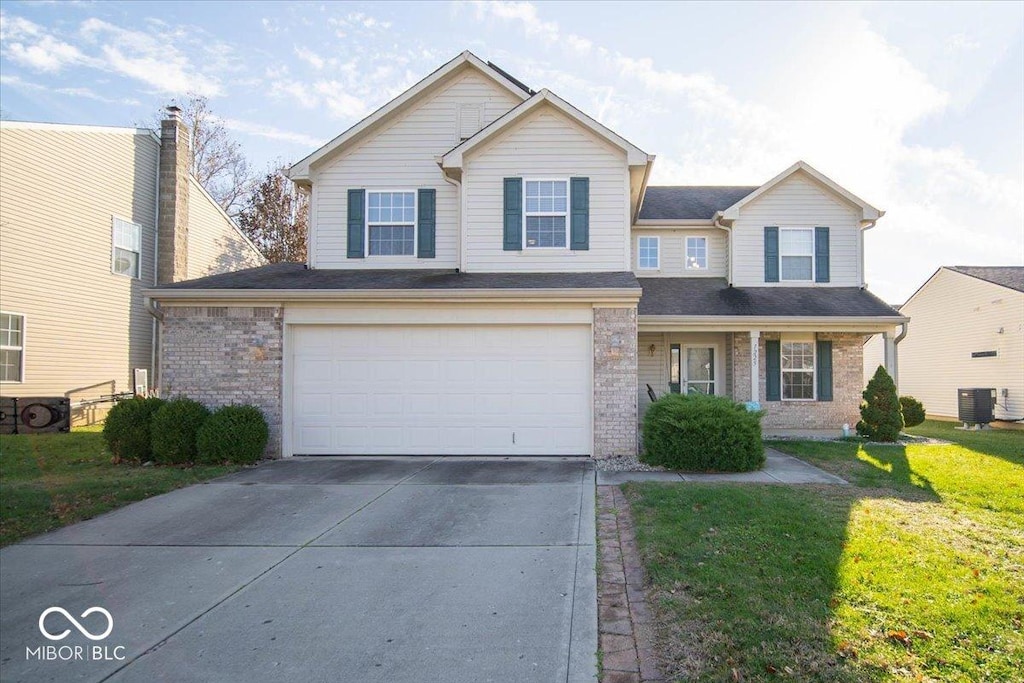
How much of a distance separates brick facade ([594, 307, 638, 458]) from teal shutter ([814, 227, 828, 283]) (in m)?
7.56

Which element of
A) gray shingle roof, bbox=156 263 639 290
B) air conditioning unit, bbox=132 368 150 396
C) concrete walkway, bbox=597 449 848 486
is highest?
gray shingle roof, bbox=156 263 639 290

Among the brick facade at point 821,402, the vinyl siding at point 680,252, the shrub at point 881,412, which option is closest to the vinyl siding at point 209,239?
the vinyl siding at point 680,252

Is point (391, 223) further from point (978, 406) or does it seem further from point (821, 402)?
point (978, 406)

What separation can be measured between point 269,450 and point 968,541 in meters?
9.78

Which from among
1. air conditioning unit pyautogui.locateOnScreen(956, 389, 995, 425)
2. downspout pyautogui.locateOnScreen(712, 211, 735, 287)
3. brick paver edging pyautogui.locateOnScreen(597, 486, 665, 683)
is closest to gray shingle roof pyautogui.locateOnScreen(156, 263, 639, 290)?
brick paver edging pyautogui.locateOnScreen(597, 486, 665, 683)

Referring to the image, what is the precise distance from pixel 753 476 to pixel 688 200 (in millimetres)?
10644

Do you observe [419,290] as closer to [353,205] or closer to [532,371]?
[532,371]

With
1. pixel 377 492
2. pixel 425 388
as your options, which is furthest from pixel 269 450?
pixel 377 492

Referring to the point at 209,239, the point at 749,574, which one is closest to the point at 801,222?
the point at 749,574

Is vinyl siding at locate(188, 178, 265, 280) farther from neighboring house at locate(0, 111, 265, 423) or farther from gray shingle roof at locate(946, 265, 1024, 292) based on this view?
gray shingle roof at locate(946, 265, 1024, 292)

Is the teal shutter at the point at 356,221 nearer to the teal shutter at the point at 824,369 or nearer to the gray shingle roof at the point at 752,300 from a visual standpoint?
the gray shingle roof at the point at 752,300

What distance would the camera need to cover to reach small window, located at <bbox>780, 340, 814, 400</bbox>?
597 inches

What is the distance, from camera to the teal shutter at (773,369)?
49.5ft

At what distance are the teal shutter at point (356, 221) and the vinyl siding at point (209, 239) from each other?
9329 millimetres
